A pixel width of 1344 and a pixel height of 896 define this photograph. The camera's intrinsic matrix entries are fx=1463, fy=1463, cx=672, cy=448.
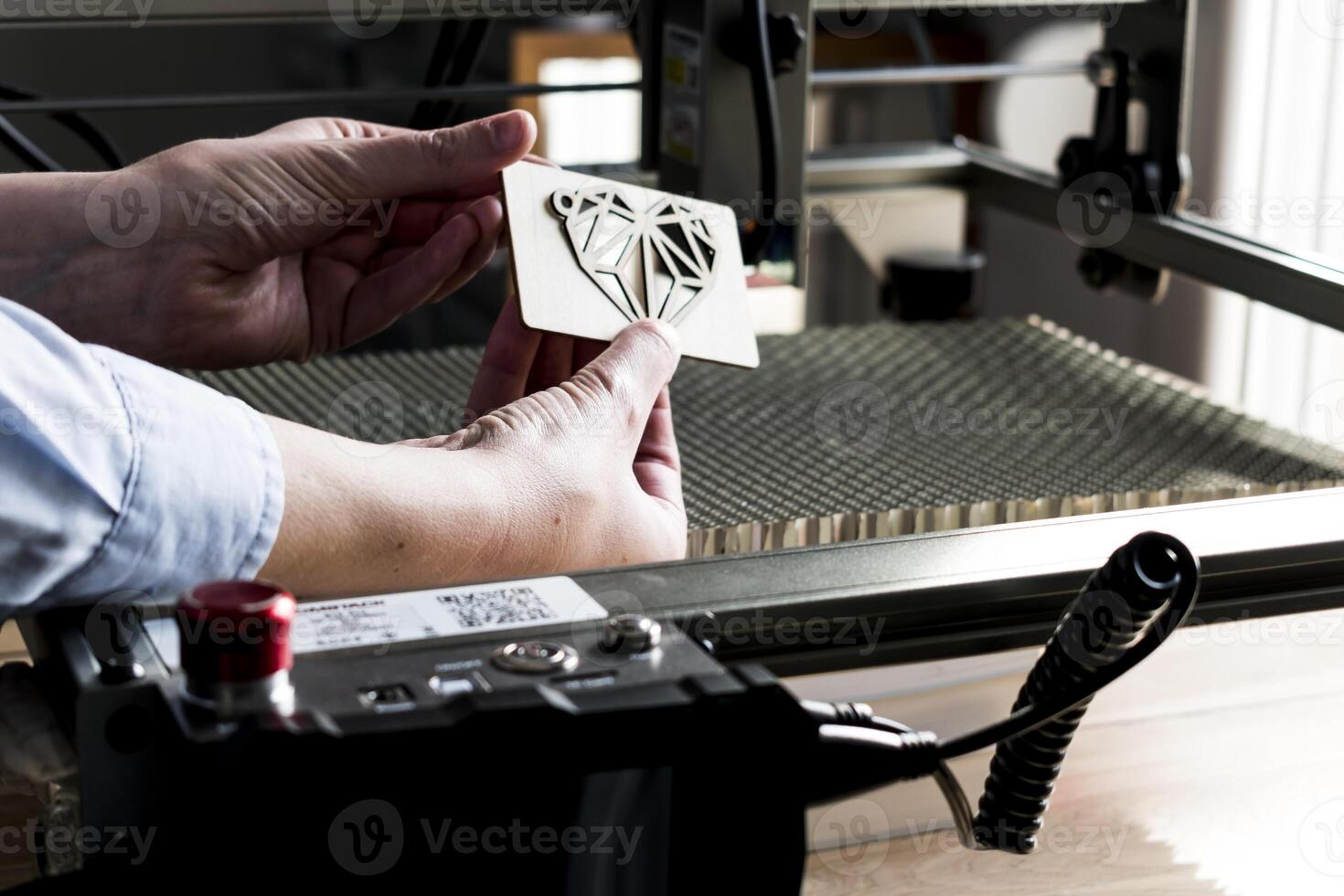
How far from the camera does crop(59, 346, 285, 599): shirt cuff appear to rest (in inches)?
19.7

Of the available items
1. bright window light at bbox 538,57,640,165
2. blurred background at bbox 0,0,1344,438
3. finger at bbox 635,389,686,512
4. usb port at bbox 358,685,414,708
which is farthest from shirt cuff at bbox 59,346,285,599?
bright window light at bbox 538,57,640,165

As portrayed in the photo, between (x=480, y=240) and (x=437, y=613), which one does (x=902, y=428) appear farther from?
(x=437, y=613)

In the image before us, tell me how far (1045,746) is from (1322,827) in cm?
27

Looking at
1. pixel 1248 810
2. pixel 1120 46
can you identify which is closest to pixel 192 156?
pixel 1248 810

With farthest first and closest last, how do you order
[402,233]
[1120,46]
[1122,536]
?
[1120,46] → [402,233] → [1122,536]

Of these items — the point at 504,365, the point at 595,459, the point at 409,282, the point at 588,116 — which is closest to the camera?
the point at 595,459

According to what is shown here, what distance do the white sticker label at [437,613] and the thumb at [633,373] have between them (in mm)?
162

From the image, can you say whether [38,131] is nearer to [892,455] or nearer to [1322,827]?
[892,455]

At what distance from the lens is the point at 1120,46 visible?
1359 mm

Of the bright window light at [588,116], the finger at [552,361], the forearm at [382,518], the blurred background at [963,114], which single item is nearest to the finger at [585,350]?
the finger at [552,361]

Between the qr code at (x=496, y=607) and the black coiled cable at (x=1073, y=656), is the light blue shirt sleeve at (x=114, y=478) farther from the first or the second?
the black coiled cable at (x=1073, y=656)

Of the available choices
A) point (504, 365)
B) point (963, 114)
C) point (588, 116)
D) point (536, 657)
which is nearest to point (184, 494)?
point (536, 657)

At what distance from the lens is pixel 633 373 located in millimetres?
734

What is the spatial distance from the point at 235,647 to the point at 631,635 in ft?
0.41
